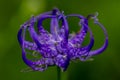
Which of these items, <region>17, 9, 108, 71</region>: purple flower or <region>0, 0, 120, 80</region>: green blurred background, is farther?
<region>0, 0, 120, 80</region>: green blurred background

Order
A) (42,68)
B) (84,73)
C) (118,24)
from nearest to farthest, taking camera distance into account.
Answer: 1. (42,68)
2. (84,73)
3. (118,24)

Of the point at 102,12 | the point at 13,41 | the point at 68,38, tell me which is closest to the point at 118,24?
the point at 102,12

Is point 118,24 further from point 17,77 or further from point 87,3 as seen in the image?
point 17,77

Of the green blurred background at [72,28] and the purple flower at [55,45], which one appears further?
the green blurred background at [72,28]

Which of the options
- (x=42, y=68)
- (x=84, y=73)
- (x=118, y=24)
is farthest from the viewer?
(x=118, y=24)

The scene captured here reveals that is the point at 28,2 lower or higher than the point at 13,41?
higher

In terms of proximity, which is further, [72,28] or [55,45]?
[72,28]

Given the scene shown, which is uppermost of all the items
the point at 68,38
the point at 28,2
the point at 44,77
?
the point at 28,2

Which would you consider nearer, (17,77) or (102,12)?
(17,77)
